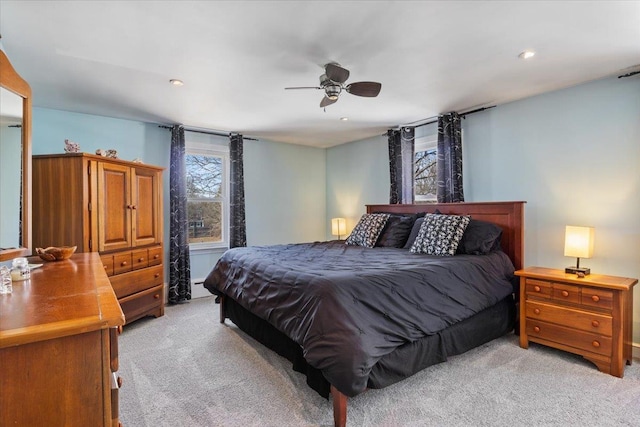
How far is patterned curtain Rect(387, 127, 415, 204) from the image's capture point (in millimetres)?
4410

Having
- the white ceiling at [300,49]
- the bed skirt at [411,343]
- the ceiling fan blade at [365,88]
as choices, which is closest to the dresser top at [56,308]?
the bed skirt at [411,343]

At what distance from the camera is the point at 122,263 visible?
3.31m

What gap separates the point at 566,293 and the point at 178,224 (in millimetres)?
4227

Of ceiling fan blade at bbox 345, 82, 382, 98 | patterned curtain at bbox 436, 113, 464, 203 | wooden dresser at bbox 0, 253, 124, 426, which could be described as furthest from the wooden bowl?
patterned curtain at bbox 436, 113, 464, 203

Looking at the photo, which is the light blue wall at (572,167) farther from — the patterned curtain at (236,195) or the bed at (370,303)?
the patterned curtain at (236,195)

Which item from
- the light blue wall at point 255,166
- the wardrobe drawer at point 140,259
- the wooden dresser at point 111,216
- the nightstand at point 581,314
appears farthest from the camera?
the light blue wall at point 255,166

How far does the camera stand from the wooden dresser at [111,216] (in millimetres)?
2984

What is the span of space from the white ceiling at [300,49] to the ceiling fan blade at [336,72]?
0.08 metres

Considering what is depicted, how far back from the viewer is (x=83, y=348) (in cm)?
82

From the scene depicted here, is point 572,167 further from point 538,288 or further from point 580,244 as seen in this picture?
point 538,288

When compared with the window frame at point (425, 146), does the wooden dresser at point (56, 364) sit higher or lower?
lower

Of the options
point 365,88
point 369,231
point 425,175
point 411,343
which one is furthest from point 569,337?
point 365,88

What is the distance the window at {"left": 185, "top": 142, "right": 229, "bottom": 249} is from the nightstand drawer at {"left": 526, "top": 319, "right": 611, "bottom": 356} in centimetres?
397

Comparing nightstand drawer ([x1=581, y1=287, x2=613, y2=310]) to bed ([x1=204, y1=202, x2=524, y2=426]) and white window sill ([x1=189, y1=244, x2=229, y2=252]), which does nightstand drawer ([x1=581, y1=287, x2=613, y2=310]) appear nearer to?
bed ([x1=204, y1=202, x2=524, y2=426])
